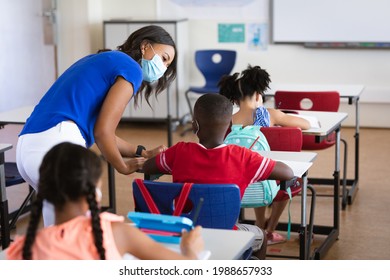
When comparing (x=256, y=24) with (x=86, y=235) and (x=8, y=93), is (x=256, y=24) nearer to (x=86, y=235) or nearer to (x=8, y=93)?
(x=8, y=93)

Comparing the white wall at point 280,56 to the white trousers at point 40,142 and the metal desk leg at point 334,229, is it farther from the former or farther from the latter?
the white trousers at point 40,142

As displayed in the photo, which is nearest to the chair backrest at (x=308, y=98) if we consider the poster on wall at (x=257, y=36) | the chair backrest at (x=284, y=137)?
the chair backrest at (x=284, y=137)

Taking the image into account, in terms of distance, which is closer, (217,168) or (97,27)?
(217,168)

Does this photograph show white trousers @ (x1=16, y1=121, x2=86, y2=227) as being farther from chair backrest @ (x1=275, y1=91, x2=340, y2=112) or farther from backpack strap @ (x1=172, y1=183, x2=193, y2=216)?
chair backrest @ (x1=275, y1=91, x2=340, y2=112)

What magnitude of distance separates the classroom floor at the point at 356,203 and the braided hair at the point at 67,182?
2338 millimetres

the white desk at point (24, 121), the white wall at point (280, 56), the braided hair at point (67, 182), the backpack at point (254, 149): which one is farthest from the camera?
the white wall at point (280, 56)

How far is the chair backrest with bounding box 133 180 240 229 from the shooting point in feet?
8.73

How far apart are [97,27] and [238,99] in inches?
168

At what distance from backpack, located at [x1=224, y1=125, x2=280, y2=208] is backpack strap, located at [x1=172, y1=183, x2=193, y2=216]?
77cm

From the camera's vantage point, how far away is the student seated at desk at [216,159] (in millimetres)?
2879

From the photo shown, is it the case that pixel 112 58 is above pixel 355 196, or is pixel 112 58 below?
above
